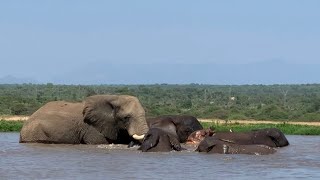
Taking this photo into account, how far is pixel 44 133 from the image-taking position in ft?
80.2

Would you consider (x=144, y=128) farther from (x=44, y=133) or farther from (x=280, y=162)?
(x=280, y=162)

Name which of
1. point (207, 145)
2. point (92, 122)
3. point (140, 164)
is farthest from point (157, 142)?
point (140, 164)

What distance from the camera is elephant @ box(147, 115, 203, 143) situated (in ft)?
85.3

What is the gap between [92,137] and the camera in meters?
24.0

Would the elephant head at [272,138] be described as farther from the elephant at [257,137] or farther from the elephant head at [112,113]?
the elephant head at [112,113]

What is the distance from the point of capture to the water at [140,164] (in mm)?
16328

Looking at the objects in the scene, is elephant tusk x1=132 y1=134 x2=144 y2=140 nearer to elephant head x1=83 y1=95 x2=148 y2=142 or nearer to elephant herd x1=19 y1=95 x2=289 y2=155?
elephant herd x1=19 y1=95 x2=289 y2=155

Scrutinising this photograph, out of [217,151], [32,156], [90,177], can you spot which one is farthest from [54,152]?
[90,177]

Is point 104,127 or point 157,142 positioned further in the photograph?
point 104,127

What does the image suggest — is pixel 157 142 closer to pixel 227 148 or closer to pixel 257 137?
pixel 227 148

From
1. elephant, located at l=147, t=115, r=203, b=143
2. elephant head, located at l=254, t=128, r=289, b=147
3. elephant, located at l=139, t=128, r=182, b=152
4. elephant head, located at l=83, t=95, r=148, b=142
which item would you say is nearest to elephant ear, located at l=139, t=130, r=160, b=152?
elephant, located at l=139, t=128, r=182, b=152

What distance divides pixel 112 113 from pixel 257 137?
14.6 ft

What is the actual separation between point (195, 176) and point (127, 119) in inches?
288

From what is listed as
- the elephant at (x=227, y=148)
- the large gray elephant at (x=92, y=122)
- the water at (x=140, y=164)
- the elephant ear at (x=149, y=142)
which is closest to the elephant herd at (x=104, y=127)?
the large gray elephant at (x=92, y=122)
